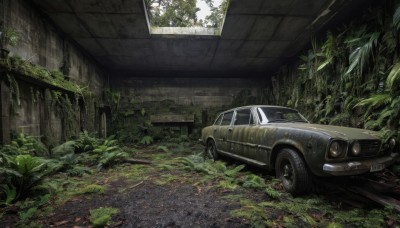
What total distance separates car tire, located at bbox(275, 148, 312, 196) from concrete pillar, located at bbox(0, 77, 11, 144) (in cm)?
521

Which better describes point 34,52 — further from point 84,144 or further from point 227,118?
point 227,118

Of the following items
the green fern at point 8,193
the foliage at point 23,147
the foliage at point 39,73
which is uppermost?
the foliage at point 39,73

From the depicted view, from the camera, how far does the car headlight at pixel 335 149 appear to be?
3.03 metres

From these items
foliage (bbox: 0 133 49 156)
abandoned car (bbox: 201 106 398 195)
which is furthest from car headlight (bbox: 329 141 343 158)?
foliage (bbox: 0 133 49 156)

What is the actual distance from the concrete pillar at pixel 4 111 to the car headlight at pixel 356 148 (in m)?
6.05

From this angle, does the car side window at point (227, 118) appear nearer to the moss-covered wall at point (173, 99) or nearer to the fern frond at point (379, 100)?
the fern frond at point (379, 100)

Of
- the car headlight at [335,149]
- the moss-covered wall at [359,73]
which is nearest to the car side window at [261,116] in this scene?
the car headlight at [335,149]

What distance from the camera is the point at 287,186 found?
3.63 meters

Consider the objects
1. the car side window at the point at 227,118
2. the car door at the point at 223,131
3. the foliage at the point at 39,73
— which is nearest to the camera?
the foliage at the point at 39,73

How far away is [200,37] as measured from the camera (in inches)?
298

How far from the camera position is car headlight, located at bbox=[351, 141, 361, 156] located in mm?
3105

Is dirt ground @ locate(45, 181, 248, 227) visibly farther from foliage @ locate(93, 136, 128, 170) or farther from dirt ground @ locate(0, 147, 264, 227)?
foliage @ locate(93, 136, 128, 170)

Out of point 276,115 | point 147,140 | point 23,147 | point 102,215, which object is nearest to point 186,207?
point 102,215

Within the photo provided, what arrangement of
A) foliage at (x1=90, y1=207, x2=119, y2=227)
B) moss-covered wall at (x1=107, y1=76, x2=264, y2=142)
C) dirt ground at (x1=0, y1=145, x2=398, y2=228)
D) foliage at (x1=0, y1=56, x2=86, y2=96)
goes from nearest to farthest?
foliage at (x1=90, y1=207, x2=119, y2=227)
dirt ground at (x1=0, y1=145, x2=398, y2=228)
foliage at (x1=0, y1=56, x2=86, y2=96)
moss-covered wall at (x1=107, y1=76, x2=264, y2=142)
